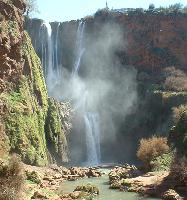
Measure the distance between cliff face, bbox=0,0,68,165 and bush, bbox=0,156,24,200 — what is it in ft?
48.9

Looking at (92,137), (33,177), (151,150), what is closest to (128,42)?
(92,137)

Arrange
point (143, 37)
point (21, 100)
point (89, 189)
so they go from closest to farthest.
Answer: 1. point (89, 189)
2. point (21, 100)
3. point (143, 37)

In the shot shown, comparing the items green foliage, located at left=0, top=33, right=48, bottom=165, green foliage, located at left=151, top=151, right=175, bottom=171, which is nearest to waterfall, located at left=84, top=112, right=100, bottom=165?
green foliage, located at left=0, top=33, right=48, bottom=165

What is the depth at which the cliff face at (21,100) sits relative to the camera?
1964 inches

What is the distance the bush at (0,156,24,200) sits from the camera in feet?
87.8

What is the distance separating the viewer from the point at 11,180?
28672 millimetres

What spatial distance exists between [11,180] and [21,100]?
83.3 feet

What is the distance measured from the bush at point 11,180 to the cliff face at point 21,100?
1490cm

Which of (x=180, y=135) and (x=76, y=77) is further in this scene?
(x=76, y=77)

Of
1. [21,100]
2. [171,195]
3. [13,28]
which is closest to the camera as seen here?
Answer: [171,195]

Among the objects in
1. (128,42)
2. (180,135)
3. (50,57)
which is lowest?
(180,135)

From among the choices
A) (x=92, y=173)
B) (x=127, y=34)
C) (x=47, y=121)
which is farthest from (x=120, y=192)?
(x=127, y=34)

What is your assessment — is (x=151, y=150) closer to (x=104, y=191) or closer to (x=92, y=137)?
(x=104, y=191)

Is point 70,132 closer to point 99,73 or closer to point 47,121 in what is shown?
point 47,121
